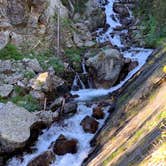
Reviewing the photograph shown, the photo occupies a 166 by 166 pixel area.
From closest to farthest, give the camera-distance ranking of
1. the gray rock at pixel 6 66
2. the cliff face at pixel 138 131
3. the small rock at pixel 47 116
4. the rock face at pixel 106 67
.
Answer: the cliff face at pixel 138 131 < the small rock at pixel 47 116 < the gray rock at pixel 6 66 < the rock face at pixel 106 67

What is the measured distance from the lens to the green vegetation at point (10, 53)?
18422 millimetres

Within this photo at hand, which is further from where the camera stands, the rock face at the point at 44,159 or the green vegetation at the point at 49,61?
the green vegetation at the point at 49,61

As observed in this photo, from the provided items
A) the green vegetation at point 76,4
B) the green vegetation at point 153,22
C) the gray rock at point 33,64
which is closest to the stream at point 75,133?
the gray rock at point 33,64

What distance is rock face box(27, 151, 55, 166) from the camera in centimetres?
1221

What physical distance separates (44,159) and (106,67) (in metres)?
7.11

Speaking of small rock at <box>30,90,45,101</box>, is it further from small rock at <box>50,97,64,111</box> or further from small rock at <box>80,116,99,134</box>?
small rock at <box>80,116,99,134</box>

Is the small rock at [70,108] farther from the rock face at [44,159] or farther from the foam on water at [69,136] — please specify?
the rock face at [44,159]

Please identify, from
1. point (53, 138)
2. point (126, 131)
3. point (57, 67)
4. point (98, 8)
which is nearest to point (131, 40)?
point (98, 8)

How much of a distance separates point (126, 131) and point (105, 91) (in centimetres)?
750

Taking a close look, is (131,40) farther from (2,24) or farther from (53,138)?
(53,138)

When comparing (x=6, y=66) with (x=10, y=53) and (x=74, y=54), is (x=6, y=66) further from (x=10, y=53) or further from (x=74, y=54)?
(x=74, y=54)

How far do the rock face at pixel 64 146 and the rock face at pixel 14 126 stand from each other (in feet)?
3.71

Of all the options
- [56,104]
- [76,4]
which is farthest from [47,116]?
[76,4]

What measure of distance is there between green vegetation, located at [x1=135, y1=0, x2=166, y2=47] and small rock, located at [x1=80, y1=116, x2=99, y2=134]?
840 cm
